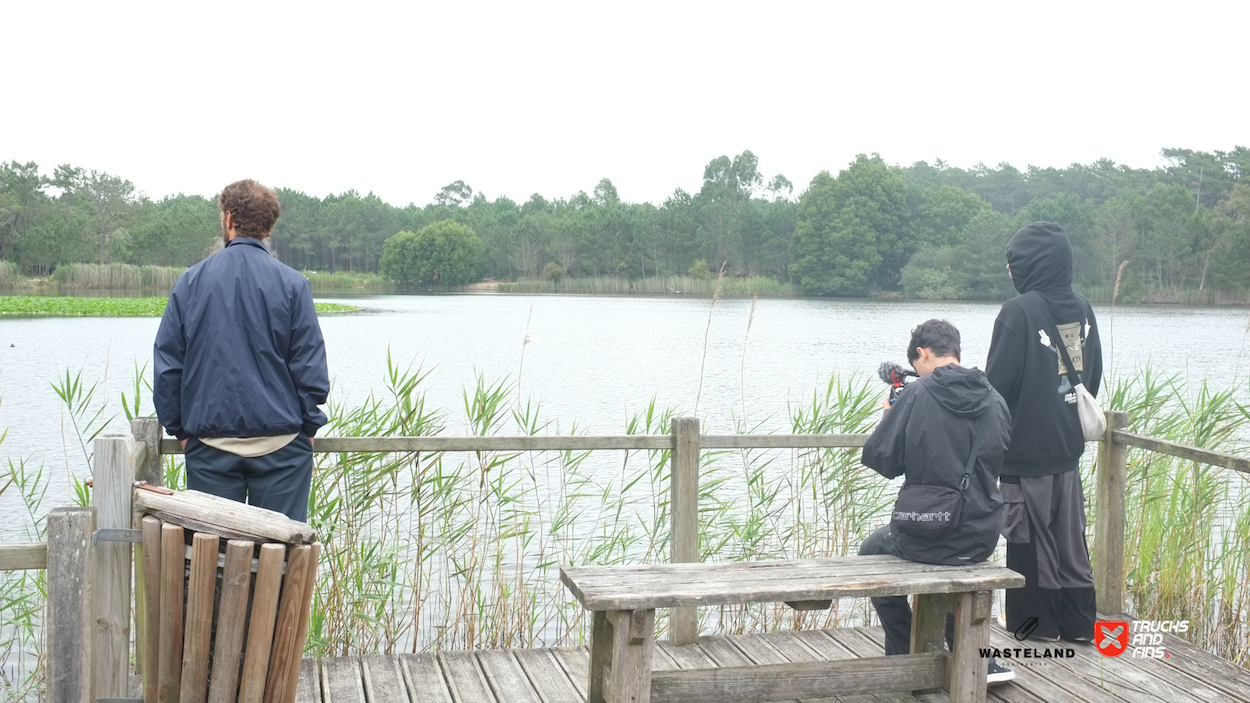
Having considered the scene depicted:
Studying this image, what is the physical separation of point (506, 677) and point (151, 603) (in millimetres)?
1704

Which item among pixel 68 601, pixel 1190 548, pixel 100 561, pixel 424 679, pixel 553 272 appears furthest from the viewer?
pixel 553 272

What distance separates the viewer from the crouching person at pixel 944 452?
3.46 metres

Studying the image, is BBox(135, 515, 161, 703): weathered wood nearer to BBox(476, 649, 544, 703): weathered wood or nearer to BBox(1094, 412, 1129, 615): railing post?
BBox(476, 649, 544, 703): weathered wood

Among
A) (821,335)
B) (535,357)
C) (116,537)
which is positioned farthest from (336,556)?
(821,335)

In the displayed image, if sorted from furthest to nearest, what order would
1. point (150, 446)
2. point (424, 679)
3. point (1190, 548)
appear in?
point (1190, 548) → point (424, 679) → point (150, 446)

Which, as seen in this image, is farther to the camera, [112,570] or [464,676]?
[464,676]

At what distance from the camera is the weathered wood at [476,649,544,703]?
3973 mm

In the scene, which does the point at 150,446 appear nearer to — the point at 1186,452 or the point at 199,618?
the point at 199,618

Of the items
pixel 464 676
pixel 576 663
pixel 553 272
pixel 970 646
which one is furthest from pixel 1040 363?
pixel 553 272

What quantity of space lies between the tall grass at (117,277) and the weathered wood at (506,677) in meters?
49.9

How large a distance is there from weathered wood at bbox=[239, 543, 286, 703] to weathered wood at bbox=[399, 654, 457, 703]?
118 cm

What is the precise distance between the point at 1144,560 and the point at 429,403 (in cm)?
1218

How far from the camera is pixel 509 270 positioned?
87375mm

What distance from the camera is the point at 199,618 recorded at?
108 inches
